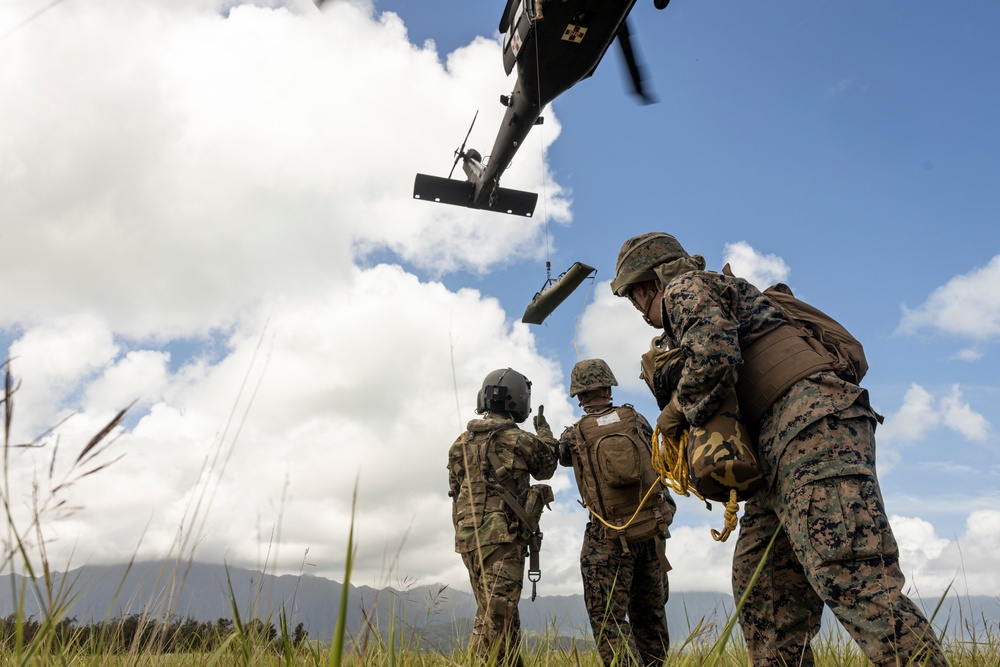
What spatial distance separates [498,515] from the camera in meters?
5.30

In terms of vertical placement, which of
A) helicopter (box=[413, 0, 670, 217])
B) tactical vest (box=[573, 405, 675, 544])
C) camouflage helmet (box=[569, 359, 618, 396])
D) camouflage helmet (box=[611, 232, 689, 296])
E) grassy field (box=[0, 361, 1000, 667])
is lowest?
grassy field (box=[0, 361, 1000, 667])

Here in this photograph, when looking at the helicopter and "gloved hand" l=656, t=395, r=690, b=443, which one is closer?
"gloved hand" l=656, t=395, r=690, b=443

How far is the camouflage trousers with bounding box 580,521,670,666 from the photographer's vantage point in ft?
15.3

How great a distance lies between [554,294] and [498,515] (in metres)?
4.00

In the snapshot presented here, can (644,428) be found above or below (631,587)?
above

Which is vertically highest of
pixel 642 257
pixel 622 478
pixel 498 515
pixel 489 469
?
pixel 642 257

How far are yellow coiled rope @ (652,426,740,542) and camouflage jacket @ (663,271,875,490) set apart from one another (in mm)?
213

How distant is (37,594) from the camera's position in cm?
149

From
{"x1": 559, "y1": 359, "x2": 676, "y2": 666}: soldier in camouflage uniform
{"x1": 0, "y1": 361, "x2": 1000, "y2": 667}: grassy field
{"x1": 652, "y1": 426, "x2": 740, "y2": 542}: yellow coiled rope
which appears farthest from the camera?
{"x1": 559, "y1": 359, "x2": 676, "y2": 666}: soldier in camouflage uniform

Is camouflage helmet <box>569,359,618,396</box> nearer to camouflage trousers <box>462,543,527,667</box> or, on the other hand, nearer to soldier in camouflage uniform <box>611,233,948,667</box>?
camouflage trousers <box>462,543,527,667</box>

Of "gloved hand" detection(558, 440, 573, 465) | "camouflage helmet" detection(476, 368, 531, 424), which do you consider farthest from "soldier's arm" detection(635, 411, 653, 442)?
"camouflage helmet" detection(476, 368, 531, 424)

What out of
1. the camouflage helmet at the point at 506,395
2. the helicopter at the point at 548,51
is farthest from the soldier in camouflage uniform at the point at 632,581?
the helicopter at the point at 548,51

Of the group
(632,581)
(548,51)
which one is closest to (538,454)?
(632,581)

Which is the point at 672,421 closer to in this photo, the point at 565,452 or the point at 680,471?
the point at 680,471
